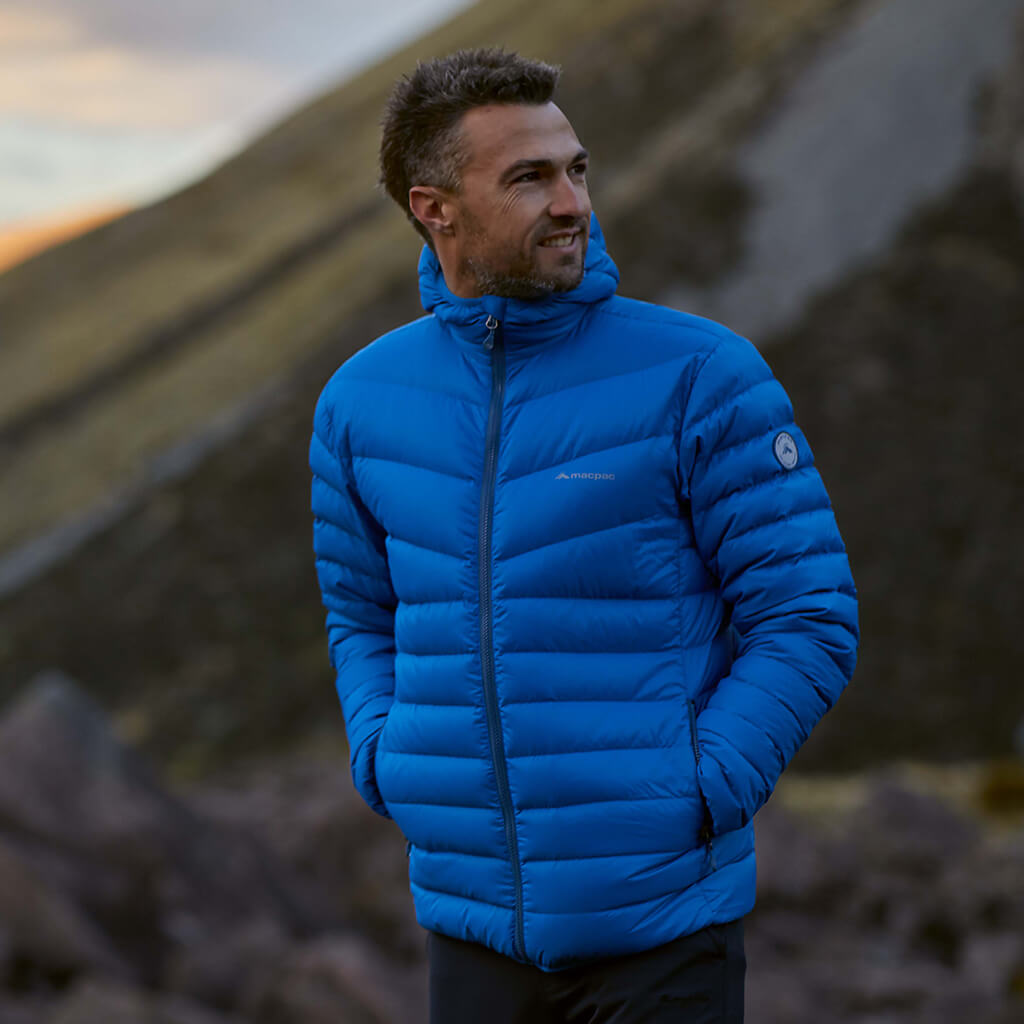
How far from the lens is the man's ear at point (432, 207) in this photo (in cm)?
258

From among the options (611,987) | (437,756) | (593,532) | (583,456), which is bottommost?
(611,987)

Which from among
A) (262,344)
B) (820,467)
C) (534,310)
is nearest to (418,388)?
(534,310)

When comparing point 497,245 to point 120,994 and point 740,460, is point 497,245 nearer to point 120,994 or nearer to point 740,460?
point 740,460

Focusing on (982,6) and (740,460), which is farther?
(982,6)

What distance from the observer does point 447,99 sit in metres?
2.51

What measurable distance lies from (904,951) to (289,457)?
1002 centimetres

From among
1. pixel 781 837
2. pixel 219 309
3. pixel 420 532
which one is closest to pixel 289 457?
pixel 219 309

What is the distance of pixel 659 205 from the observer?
1777cm

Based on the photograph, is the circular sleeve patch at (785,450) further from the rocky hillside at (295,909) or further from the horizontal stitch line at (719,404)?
the rocky hillside at (295,909)

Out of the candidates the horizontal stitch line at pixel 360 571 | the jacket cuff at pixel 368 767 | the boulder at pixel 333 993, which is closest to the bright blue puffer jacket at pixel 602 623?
the jacket cuff at pixel 368 767

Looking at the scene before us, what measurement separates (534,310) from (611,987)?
47.5 inches

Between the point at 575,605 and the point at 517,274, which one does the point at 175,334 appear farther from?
the point at 575,605

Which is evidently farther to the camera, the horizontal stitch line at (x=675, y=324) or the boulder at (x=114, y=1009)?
the boulder at (x=114, y=1009)

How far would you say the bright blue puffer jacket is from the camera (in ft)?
7.64
